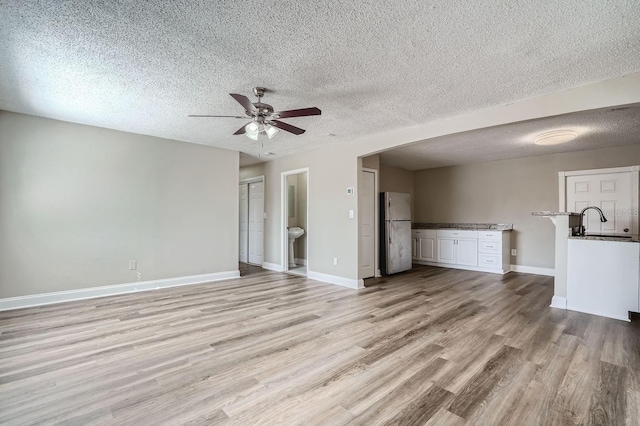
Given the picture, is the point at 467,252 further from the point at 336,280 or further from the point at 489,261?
the point at 336,280

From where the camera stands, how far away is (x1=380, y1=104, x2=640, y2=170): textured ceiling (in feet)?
11.9

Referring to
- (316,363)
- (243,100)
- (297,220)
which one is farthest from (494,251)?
(243,100)

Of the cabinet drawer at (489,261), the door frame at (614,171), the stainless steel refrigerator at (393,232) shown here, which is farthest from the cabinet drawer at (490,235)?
the stainless steel refrigerator at (393,232)

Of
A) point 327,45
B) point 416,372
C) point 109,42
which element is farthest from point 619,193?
point 109,42

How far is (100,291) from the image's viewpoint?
425 cm

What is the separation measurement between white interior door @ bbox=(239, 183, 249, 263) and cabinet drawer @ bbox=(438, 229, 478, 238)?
4684 millimetres

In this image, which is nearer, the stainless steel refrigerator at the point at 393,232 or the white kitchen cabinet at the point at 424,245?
the stainless steel refrigerator at the point at 393,232

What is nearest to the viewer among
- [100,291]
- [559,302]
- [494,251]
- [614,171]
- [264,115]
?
[264,115]

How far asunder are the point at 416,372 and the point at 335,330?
0.98m

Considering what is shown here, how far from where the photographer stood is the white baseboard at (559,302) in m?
3.74

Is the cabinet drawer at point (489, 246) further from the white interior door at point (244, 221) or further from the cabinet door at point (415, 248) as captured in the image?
the white interior door at point (244, 221)

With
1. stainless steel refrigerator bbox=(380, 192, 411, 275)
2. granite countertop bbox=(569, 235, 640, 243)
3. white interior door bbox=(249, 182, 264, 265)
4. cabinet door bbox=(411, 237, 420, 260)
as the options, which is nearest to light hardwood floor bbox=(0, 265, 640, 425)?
granite countertop bbox=(569, 235, 640, 243)

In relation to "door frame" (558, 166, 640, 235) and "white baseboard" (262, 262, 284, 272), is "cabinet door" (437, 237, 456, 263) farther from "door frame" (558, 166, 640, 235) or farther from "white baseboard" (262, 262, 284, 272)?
"white baseboard" (262, 262, 284, 272)

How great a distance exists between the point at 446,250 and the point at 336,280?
10.1ft
